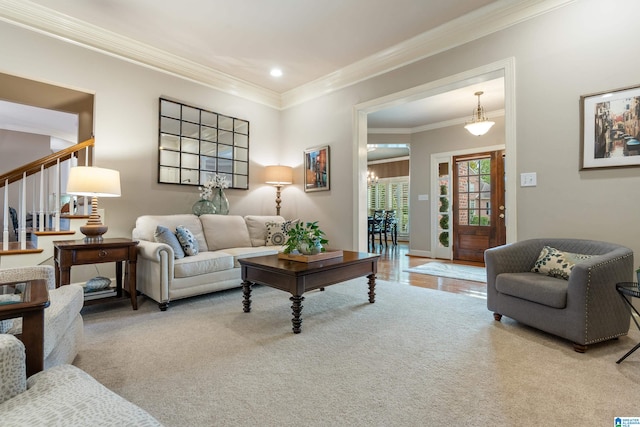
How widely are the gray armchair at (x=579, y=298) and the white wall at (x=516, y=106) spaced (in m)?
0.43

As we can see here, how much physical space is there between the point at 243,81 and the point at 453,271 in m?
4.35

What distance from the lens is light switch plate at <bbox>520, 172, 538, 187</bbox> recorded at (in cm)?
283

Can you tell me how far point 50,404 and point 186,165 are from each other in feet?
12.0

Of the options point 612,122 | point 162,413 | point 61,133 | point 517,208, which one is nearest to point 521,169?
point 517,208

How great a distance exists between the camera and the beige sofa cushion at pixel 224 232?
3.79 metres

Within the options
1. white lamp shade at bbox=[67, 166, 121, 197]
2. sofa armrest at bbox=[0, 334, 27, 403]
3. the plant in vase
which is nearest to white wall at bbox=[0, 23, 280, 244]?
the plant in vase

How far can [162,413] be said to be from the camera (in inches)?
54.4

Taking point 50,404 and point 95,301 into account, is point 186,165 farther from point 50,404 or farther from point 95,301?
point 50,404

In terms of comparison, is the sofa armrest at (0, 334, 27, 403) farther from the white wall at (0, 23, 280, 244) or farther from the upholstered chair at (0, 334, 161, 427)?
the white wall at (0, 23, 280, 244)

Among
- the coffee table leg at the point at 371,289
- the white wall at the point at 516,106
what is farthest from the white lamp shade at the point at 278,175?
the coffee table leg at the point at 371,289

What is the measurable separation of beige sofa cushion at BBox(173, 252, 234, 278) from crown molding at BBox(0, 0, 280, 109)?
2.47 metres

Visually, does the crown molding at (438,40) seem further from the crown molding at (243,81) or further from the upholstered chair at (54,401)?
the upholstered chair at (54,401)

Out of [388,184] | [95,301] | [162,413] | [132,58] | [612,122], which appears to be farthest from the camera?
[388,184]

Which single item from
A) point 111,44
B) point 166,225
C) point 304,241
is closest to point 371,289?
point 304,241
